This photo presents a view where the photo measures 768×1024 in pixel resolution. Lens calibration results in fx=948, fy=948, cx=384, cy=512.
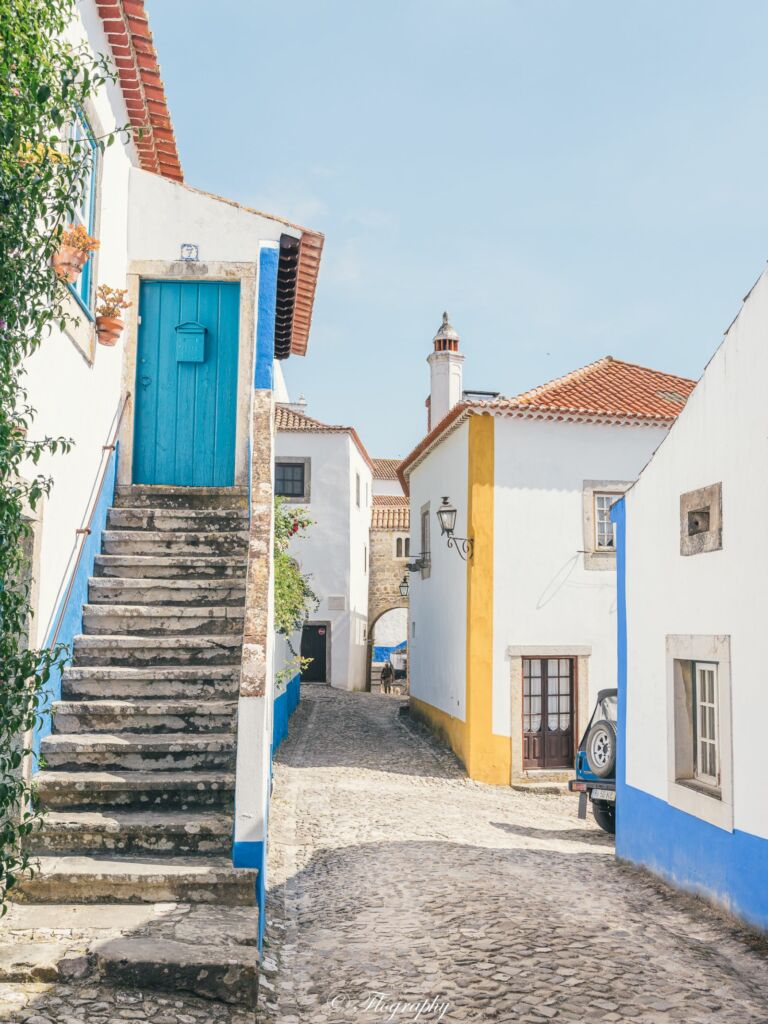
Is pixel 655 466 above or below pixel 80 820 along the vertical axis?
above

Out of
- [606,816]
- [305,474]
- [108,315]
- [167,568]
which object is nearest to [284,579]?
[606,816]

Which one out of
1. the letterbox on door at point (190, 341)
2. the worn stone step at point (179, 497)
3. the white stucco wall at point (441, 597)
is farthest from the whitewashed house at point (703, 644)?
the white stucco wall at point (441, 597)

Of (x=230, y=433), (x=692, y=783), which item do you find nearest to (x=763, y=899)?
(x=692, y=783)

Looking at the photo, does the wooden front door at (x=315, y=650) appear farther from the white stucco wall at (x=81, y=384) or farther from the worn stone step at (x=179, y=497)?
the white stucco wall at (x=81, y=384)

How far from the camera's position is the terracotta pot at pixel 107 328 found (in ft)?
23.1

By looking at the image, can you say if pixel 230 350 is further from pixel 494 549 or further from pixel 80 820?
pixel 494 549

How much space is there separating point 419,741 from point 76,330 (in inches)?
437

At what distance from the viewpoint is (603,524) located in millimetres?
14102

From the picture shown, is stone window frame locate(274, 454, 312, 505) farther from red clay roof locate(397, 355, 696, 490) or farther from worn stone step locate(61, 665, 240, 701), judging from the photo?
worn stone step locate(61, 665, 240, 701)

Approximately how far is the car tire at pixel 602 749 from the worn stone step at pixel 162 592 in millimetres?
5206

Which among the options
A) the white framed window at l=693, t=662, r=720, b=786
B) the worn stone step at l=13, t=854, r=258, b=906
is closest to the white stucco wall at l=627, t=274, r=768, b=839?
the white framed window at l=693, t=662, r=720, b=786

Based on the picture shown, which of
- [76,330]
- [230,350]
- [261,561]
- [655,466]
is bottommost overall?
[261,561]

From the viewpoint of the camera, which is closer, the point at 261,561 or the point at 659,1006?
the point at 659,1006

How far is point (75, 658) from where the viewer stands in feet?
20.8
